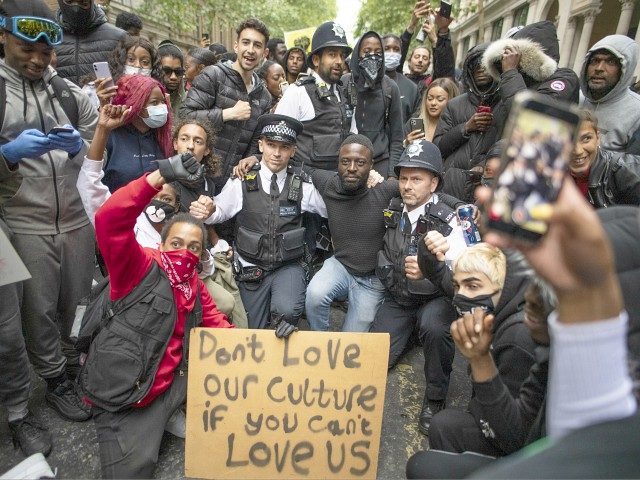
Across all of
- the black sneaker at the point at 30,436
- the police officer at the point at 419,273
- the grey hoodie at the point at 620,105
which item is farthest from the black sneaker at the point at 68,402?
the grey hoodie at the point at 620,105

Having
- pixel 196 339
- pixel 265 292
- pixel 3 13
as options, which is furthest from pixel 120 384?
pixel 3 13

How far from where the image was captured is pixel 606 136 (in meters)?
2.95

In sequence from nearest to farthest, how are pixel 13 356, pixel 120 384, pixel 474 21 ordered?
pixel 120 384
pixel 13 356
pixel 474 21

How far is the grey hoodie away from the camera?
285 centimetres

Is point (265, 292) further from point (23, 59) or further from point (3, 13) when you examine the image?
point (3, 13)

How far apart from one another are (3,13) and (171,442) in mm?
2383

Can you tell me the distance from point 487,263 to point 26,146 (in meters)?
2.19

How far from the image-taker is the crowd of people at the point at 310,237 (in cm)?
70

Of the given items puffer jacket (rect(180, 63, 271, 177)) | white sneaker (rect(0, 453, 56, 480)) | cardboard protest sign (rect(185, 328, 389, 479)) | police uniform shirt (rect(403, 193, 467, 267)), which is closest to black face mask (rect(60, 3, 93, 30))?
puffer jacket (rect(180, 63, 271, 177))

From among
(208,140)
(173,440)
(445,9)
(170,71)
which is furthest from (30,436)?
(445,9)

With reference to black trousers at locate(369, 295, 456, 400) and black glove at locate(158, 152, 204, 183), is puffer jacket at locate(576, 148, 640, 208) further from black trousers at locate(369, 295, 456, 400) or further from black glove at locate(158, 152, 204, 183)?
black glove at locate(158, 152, 204, 183)

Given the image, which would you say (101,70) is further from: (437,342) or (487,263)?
(437,342)

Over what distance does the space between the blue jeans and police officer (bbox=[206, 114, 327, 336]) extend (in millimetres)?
118

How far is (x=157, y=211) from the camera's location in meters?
2.65
